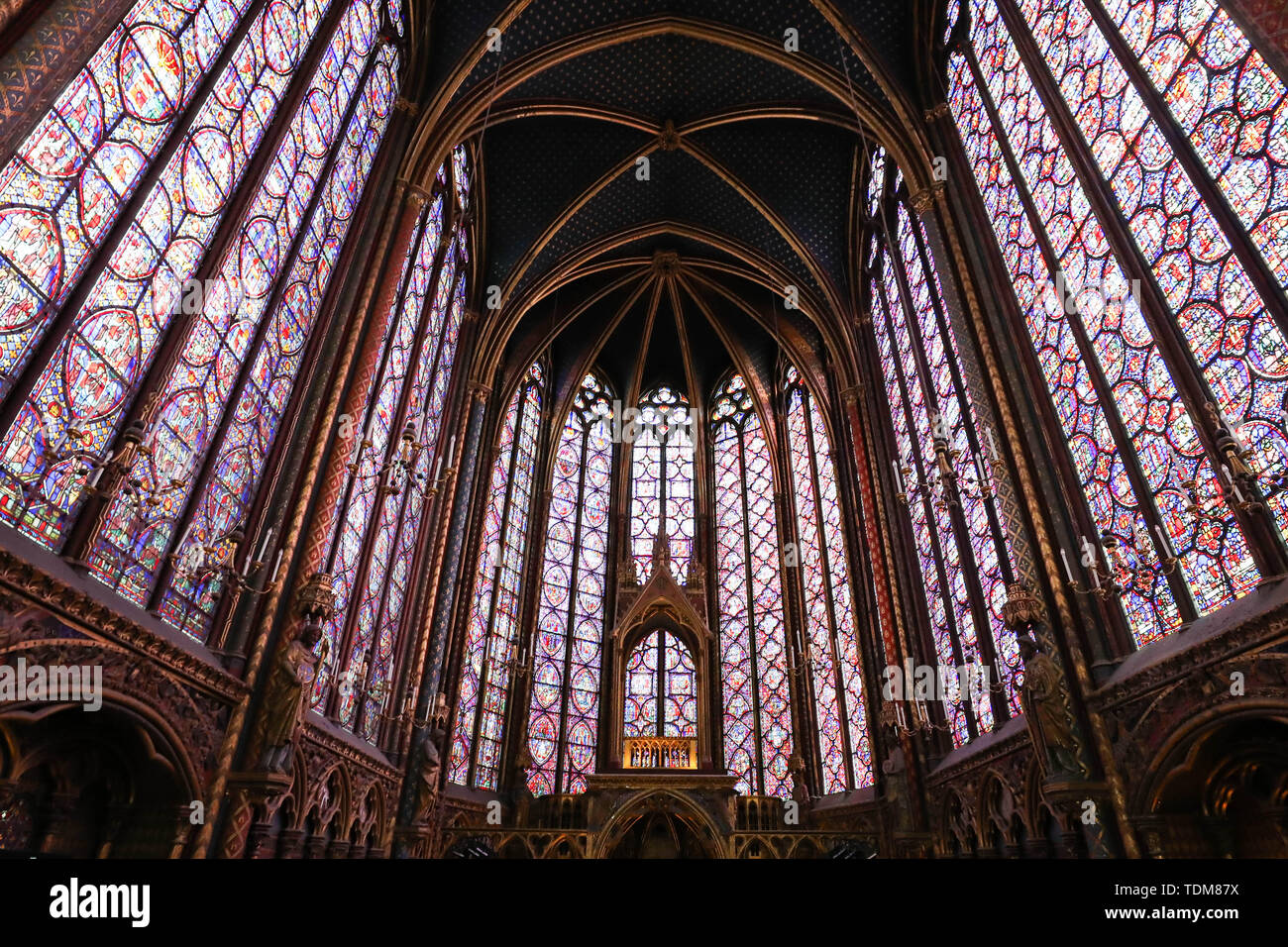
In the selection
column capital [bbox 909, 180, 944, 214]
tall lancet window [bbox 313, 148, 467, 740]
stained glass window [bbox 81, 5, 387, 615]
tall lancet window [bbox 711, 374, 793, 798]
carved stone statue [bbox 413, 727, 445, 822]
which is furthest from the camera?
tall lancet window [bbox 711, 374, 793, 798]

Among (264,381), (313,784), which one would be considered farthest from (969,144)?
(313,784)

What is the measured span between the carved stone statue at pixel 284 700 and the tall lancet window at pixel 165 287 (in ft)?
3.50

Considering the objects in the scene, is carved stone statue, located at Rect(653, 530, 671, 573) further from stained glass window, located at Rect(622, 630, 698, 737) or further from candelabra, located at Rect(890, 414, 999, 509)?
candelabra, located at Rect(890, 414, 999, 509)

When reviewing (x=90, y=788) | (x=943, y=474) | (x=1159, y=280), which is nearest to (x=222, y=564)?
(x=90, y=788)

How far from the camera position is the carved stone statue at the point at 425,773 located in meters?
14.7

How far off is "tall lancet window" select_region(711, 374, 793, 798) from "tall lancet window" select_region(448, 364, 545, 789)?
20.4 feet

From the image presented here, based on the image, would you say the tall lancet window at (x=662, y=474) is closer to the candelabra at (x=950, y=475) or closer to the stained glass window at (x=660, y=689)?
the stained glass window at (x=660, y=689)

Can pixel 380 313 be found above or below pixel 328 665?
above

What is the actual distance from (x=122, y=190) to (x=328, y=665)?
728 centimetres

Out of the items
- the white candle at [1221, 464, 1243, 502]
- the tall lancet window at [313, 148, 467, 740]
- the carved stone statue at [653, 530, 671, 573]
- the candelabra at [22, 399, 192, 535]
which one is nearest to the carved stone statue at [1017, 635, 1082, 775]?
the white candle at [1221, 464, 1243, 502]

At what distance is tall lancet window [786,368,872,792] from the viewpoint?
1769 centimetres

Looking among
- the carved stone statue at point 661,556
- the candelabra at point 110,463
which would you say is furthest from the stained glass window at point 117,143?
the carved stone statue at point 661,556
